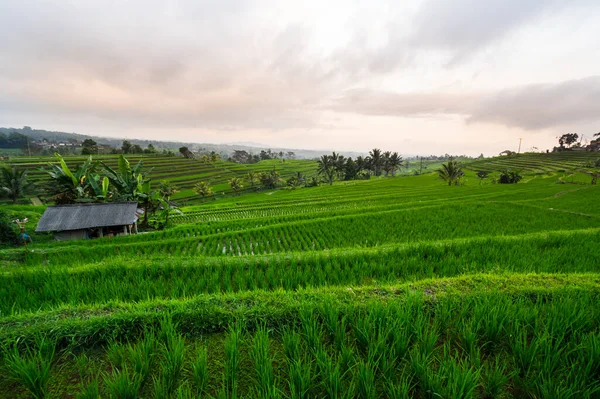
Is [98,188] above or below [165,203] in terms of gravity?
above

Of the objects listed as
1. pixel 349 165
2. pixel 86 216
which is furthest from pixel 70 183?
pixel 349 165

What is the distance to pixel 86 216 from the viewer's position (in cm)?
1182

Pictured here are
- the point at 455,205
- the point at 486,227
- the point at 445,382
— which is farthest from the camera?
the point at 455,205

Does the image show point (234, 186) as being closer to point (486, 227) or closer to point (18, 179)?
point (18, 179)

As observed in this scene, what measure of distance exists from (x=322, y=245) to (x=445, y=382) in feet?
26.3

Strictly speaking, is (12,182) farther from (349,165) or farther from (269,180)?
(349,165)

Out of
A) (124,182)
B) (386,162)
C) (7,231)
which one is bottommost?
(7,231)

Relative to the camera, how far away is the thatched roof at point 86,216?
11.1 meters

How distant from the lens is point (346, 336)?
2398 millimetres

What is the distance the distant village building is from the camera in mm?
11211

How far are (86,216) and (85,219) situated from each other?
220 mm

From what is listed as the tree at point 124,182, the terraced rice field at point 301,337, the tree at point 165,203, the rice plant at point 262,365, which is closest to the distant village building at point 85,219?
the tree at point 124,182

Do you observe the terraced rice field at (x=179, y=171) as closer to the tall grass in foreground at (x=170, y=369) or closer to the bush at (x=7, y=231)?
the bush at (x=7, y=231)

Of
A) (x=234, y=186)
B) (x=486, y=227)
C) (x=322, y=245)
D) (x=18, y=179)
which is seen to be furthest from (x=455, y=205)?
(x=234, y=186)
